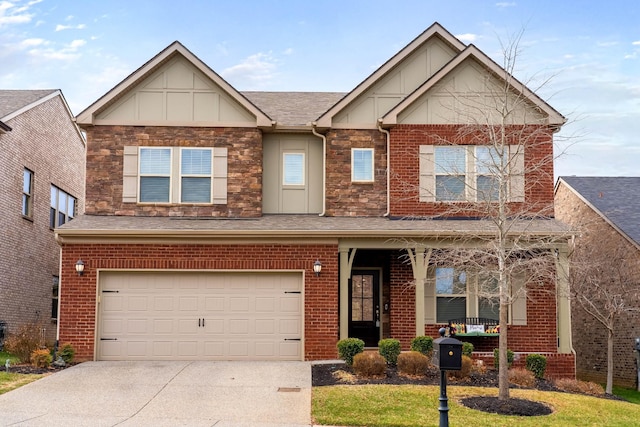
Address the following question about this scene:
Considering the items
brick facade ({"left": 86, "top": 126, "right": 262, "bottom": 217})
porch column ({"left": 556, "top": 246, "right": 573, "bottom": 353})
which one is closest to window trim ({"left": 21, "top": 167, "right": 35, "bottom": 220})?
brick facade ({"left": 86, "top": 126, "right": 262, "bottom": 217})

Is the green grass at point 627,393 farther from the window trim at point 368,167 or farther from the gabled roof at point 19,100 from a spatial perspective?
the gabled roof at point 19,100

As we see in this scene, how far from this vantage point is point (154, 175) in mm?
19078

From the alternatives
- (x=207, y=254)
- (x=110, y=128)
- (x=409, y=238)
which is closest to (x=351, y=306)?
(x=409, y=238)

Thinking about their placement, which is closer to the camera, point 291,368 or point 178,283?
point 291,368

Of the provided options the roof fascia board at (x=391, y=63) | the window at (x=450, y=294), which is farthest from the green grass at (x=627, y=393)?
the roof fascia board at (x=391, y=63)

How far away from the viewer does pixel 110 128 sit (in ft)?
62.7

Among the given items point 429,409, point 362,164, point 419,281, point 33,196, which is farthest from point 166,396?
point 33,196

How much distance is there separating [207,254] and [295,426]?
7.31 meters

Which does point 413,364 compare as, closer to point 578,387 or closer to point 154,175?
point 578,387

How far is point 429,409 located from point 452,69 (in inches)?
384

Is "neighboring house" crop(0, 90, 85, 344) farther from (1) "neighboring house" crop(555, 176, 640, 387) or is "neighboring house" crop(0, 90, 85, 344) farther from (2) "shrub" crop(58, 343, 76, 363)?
(1) "neighboring house" crop(555, 176, 640, 387)

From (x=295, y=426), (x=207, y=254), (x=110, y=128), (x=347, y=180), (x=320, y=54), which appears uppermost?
(x=320, y=54)

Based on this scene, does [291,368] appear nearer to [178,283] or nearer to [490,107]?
[178,283]

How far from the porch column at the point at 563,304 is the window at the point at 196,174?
8.80m
